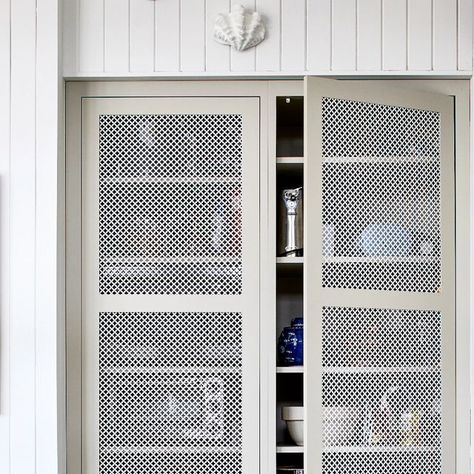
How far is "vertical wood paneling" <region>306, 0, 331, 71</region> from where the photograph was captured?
8.29ft

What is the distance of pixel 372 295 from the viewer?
2.46 metres

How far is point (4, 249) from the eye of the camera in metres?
2.46

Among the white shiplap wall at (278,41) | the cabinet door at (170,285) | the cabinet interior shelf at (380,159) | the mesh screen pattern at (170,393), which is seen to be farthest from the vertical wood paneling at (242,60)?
the mesh screen pattern at (170,393)

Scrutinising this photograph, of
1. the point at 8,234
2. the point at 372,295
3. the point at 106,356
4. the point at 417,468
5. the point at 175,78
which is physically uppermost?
the point at 175,78

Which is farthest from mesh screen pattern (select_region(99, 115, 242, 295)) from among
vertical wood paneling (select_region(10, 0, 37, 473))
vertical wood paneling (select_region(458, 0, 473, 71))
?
vertical wood paneling (select_region(458, 0, 473, 71))

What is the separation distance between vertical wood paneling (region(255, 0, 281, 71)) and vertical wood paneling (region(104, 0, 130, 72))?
1.37 feet

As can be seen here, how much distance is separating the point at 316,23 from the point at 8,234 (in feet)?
3.87

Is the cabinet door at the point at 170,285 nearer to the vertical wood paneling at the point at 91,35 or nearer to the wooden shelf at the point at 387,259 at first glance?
the vertical wood paneling at the point at 91,35

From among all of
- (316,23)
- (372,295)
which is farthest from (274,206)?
(316,23)

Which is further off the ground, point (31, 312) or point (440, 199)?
point (440, 199)

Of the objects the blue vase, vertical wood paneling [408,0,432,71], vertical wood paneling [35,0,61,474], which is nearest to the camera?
vertical wood paneling [35,0,61,474]

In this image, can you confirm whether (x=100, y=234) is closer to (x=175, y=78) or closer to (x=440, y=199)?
(x=175, y=78)

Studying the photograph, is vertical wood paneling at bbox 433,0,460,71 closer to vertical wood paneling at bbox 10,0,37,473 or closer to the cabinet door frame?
the cabinet door frame

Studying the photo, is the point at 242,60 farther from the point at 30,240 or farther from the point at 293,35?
the point at 30,240
